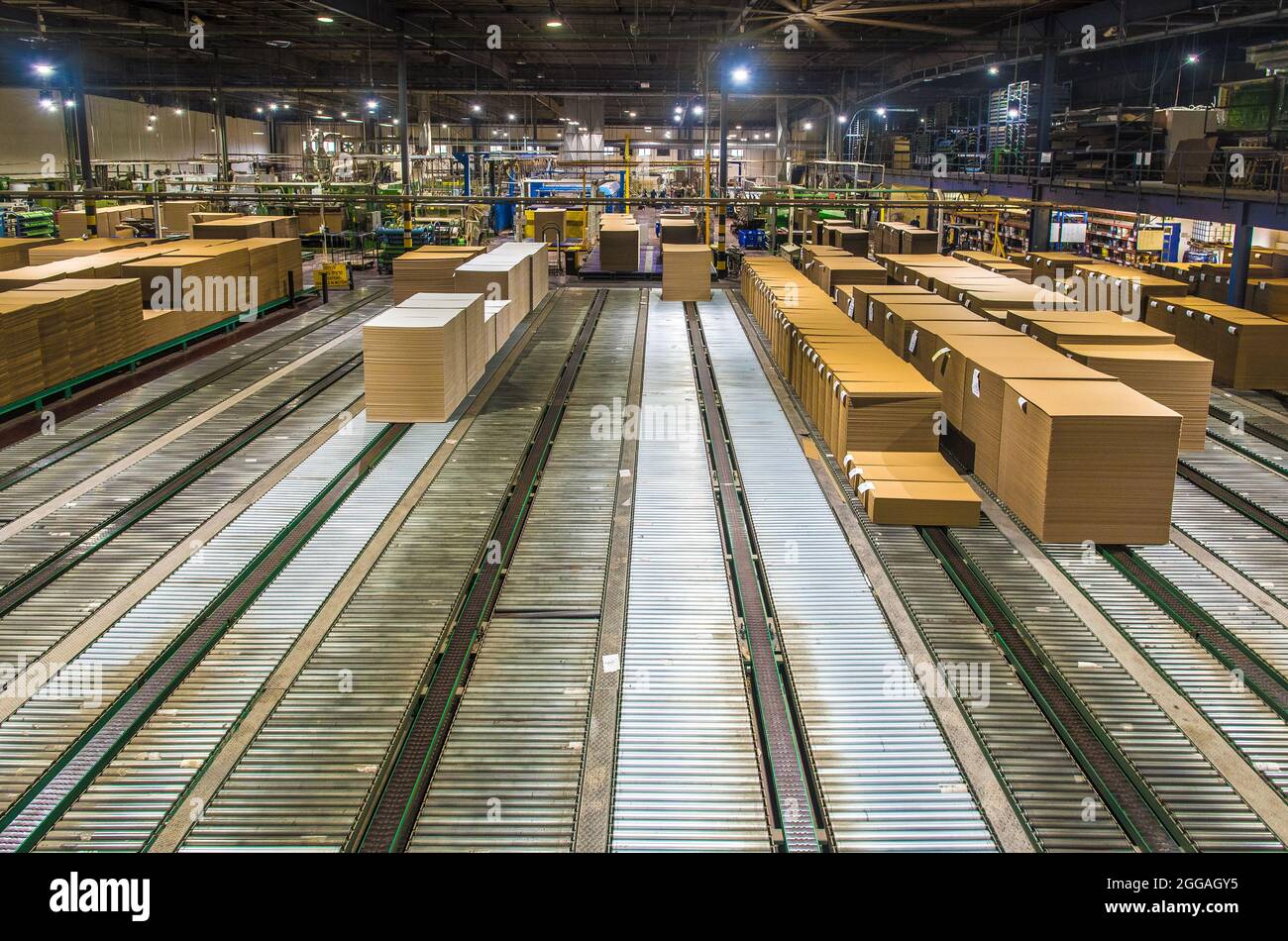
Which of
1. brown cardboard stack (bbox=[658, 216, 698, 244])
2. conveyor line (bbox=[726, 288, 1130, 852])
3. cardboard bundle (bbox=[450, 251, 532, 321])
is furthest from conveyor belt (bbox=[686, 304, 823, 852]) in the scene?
brown cardboard stack (bbox=[658, 216, 698, 244])

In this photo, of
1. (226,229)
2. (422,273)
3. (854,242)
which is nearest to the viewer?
(422,273)

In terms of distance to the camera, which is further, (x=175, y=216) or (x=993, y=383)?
(x=175, y=216)

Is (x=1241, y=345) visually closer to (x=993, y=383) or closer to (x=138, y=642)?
(x=993, y=383)

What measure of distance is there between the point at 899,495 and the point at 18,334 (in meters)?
8.71

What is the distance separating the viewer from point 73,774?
4504 mm

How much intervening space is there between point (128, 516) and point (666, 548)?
4.20m

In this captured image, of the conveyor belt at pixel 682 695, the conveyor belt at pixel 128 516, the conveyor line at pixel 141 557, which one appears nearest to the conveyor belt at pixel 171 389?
the conveyor belt at pixel 128 516

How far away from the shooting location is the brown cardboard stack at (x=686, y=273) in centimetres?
1872

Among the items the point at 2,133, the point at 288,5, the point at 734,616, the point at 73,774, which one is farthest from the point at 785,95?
the point at 73,774

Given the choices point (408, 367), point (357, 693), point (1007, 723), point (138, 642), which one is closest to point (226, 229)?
point (408, 367)

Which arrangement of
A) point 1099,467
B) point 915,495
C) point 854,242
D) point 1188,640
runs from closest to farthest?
point 1188,640, point 1099,467, point 915,495, point 854,242

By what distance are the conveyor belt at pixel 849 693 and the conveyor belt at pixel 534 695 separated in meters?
1.15

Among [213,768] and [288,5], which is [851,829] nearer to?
[213,768]

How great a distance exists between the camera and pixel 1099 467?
7.04 meters
